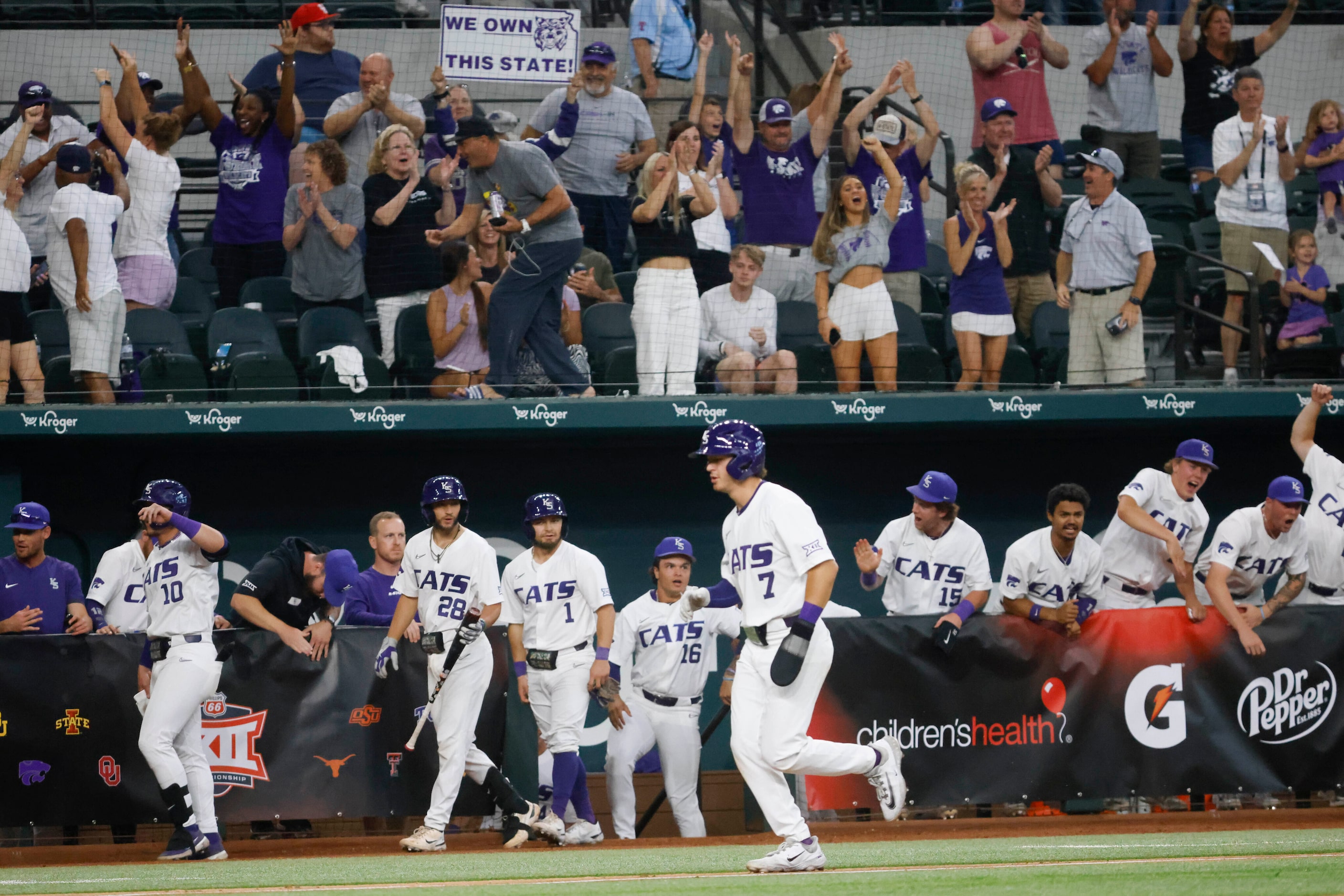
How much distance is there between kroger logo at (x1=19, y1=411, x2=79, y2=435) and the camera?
929 cm

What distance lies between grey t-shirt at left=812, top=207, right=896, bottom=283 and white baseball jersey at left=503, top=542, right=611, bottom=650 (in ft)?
9.38

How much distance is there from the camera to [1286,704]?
8.63 metres

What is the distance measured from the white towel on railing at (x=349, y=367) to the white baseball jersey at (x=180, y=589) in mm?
1978

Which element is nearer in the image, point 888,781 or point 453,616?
point 888,781

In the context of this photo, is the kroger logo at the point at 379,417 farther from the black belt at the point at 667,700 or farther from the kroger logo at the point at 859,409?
the kroger logo at the point at 859,409

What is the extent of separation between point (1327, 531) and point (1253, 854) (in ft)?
10.8

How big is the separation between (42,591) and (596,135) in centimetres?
490

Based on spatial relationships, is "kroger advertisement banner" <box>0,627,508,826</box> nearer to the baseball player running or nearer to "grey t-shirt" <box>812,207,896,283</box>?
the baseball player running

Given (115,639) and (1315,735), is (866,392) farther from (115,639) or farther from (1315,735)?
(115,639)

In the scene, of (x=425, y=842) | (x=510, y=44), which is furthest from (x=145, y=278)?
(x=425, y=842)

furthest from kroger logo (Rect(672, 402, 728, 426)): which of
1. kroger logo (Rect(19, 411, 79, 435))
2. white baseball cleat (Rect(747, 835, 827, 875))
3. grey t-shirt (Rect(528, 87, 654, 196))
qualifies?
white baseball cleat (Rect(747, 835, 827, 875))

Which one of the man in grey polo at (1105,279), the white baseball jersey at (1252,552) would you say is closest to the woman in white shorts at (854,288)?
the man in grey polo at (1105,279)

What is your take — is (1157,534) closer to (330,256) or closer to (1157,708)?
(1157,708)

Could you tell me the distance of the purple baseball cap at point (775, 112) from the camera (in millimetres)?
10586
